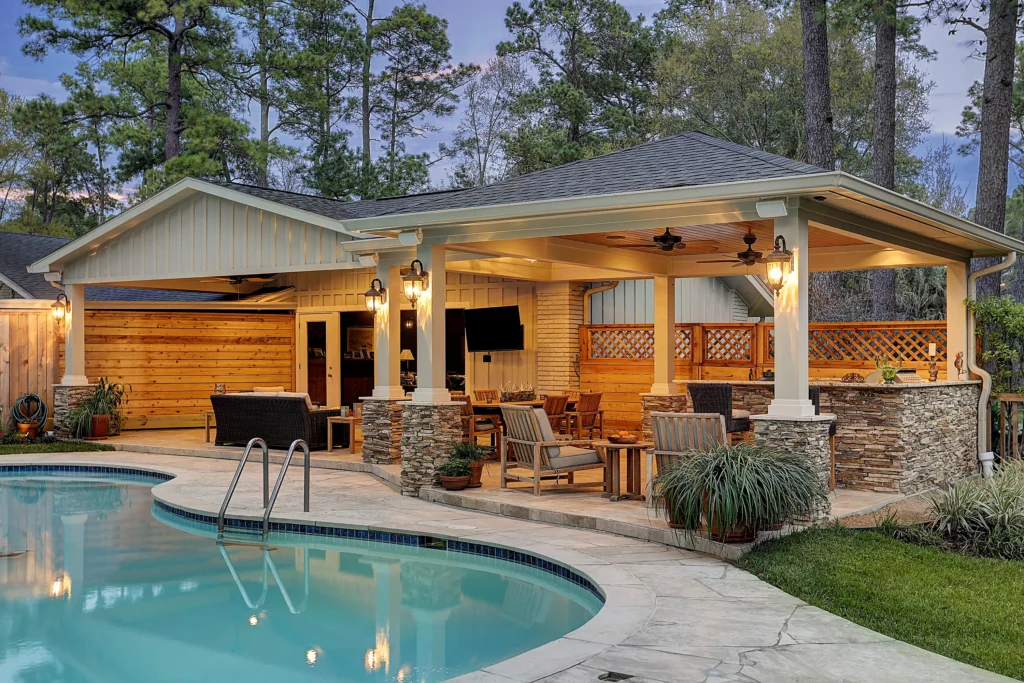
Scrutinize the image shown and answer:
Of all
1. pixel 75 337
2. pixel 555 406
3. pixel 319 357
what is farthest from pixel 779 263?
pixel 75 337

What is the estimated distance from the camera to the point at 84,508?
10680 mm

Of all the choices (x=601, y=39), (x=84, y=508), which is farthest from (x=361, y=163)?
(x=84, y=508)

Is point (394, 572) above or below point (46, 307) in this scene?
below

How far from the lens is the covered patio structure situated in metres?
7.78

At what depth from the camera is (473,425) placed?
11977 millimetres

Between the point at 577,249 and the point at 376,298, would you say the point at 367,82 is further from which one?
the point at 577,249

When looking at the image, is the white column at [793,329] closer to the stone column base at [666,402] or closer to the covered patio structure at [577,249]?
the covered patio structure at [577,249]

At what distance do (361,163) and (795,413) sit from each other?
24625 mm

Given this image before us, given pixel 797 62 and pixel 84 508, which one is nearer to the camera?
pixel 84 508

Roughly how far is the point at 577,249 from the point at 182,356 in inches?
374

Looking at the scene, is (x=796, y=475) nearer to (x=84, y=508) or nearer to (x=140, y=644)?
(x=140, y=644)

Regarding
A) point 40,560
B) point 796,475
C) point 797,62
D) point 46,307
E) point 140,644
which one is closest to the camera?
point 140,644

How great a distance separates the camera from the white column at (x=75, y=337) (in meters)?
15.6

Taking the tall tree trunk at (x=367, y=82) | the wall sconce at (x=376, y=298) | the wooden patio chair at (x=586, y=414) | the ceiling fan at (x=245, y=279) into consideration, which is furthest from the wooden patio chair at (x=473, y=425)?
the tall tree trunk at (x=367, y=82)
